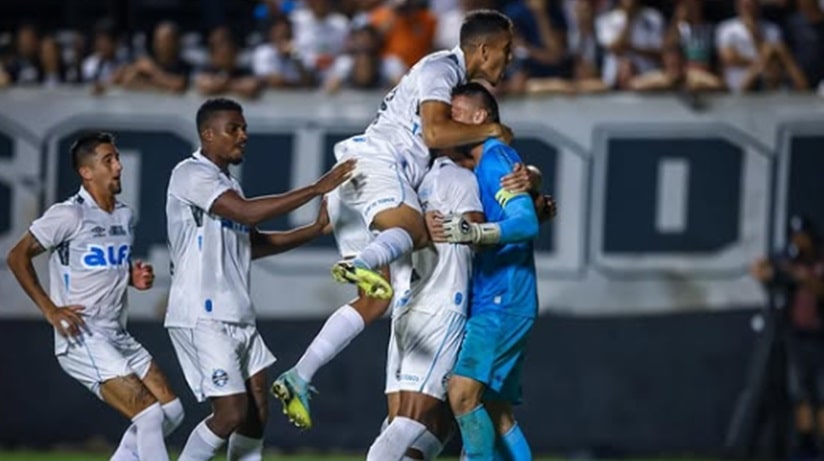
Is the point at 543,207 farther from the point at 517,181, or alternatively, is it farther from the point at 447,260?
the point at 447,260

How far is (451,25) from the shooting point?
1866 centimetres

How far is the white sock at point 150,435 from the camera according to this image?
12438 millimetres

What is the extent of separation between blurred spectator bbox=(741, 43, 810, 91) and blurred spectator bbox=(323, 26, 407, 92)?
308cm

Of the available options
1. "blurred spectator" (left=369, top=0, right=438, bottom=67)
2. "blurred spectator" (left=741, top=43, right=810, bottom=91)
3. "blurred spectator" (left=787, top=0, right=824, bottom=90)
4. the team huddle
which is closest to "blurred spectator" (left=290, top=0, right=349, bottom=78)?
"blurred spectator" (left=369, top=0, right=438, bottom=67)

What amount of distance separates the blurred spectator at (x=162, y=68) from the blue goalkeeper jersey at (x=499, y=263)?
658 cm

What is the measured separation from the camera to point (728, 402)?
1777 centimetres

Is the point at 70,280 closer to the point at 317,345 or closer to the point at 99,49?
the point at 317,345

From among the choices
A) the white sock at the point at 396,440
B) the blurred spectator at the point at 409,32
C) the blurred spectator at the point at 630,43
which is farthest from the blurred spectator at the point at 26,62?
the white sock at the point at 396,440

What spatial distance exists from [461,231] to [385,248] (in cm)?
44

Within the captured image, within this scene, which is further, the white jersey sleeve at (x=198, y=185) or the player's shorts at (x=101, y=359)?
the player's shorts at (x=101, y=359)

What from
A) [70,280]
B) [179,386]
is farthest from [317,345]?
[179,386]

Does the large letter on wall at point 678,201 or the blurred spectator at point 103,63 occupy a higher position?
the blurred spectator at point 103,63

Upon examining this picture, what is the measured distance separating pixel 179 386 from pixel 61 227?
534 cm

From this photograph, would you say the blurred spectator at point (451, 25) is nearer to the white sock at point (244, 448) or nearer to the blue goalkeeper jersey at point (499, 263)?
the blue goalkeeper jersey at point (499, 263)
